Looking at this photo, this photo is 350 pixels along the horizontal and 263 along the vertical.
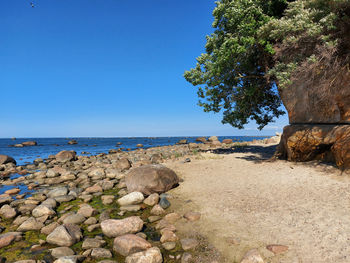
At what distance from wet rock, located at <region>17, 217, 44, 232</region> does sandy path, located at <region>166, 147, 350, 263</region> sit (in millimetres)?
4911

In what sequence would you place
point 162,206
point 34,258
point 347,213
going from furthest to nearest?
point 162,206
point 347,213
point 34,258

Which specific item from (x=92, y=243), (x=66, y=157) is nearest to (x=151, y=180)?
(x=92, y=243)

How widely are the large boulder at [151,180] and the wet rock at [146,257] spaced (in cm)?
448

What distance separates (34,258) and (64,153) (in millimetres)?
22736

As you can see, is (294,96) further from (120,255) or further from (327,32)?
(120,255)

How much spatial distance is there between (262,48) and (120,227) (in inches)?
544

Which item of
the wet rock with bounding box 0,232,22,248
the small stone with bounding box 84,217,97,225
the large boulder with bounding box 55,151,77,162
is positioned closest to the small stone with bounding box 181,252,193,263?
the small stone with bounding box 84,217,97,225

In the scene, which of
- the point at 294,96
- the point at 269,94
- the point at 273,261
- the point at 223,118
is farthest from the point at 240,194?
the point at 269,94

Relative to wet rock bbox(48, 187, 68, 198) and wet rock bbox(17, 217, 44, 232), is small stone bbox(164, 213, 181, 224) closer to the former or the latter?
wet rock bbox(17, 217, 44, 232)

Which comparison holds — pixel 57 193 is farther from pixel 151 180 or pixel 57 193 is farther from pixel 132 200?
pixel 151 180

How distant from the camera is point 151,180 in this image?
30.4 ft

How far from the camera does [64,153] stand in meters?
25.0

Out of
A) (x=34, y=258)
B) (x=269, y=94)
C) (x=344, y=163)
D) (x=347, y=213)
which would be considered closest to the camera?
(x=34, y=258)

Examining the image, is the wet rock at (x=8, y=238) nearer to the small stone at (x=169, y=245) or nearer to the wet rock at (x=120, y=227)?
the wet rock at (x=120, y=227)
